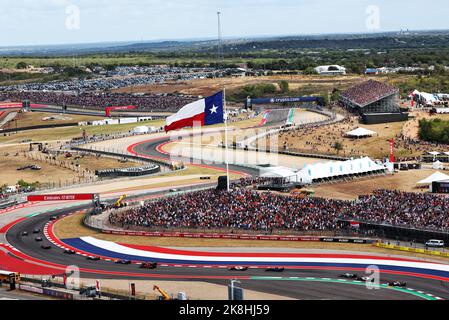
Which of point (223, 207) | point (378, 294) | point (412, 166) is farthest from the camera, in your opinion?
point (412, 166)

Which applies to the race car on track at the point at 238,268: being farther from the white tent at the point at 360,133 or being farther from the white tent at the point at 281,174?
the white tent at the point at 360,133

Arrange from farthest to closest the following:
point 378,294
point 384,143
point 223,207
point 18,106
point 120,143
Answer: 1. point 18,106
2. point 120,143
3. point 384,143
4. point 223,207
5. point 378,294

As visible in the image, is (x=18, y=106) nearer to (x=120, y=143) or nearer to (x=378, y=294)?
(x=120, y=143)

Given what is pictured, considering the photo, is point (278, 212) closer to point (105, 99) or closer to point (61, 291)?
point (61, 291)

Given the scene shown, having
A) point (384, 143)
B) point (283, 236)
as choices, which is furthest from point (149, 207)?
point (384, 143)

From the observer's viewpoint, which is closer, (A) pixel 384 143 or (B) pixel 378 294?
(B) pixel 378 294

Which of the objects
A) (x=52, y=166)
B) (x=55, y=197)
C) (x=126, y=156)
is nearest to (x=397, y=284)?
(x=55, y=197)

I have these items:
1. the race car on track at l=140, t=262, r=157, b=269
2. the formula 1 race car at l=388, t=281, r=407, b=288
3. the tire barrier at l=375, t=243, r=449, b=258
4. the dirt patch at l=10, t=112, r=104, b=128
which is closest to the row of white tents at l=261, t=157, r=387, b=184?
the tire barrier at l=375, t=243, r=449, b=258
